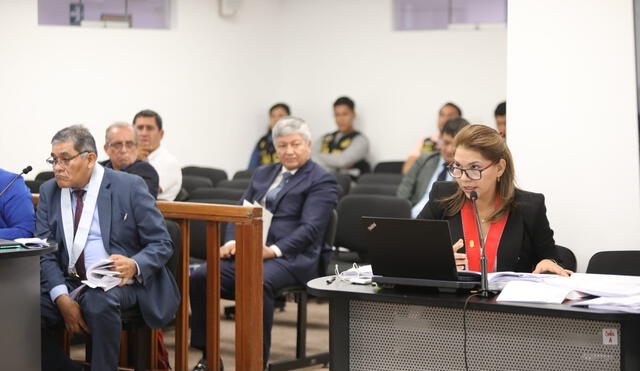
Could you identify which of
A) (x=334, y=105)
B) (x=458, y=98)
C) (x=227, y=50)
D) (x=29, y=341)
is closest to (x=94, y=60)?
(x=227, y=50)

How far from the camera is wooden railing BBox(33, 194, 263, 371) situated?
383 centimetres

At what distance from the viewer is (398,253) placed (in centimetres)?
263

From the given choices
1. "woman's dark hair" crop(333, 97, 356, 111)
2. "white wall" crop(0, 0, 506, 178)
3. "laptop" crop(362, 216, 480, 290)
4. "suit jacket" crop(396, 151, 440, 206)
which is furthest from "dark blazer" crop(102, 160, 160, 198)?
"woman's dark hair" crop(333, 97, 356, 111)

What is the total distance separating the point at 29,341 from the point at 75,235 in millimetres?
517

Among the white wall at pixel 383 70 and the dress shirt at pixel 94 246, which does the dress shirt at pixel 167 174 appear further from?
the white wall at pixel 383 70

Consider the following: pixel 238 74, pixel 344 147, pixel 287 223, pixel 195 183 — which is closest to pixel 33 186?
pixel 195 183

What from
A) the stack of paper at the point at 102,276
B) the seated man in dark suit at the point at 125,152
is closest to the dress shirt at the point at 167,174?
the seated man in dark suit at the point at 125,152

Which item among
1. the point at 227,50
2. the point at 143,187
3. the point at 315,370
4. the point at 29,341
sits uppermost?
the point at 227,50

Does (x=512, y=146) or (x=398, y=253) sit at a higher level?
(x=512, y=146)

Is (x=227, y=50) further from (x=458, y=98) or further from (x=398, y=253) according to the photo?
(x=398, y=253)

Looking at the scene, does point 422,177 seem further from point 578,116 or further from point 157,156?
point 578,116

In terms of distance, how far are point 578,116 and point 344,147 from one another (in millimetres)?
5076

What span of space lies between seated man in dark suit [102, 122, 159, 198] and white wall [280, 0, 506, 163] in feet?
14.2

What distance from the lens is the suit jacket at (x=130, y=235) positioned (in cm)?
371
